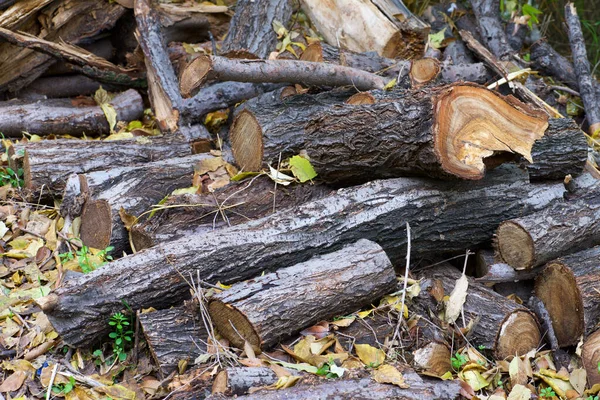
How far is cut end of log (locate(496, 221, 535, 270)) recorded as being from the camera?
145 inches

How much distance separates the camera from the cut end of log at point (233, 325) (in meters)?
3.12

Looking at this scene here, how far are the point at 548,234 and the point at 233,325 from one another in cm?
174

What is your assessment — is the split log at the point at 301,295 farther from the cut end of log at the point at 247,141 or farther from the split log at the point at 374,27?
the split log at the point at 374,27

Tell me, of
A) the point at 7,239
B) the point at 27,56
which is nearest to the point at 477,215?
the point at 7,239

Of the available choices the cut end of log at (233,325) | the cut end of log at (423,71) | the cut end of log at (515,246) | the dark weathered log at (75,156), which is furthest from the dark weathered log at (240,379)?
the cut end of log at (423,71)

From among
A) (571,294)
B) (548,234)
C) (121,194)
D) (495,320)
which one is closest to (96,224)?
(121,194)

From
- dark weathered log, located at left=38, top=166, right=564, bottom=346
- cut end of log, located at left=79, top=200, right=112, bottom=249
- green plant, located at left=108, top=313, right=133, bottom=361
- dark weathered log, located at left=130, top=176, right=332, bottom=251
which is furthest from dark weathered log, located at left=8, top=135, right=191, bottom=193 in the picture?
green plant, located at left=108, top=313, right=133, bottom=361

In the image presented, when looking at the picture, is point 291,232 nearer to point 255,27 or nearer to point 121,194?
point 121,194

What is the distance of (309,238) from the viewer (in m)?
3.58

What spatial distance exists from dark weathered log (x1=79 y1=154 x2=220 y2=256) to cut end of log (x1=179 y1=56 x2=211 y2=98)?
469mm

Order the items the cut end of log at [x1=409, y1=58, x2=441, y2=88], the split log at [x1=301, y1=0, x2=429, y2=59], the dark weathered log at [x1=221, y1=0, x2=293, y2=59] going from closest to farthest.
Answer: the cut end of log at [x1=409, y1=58, x2=441, y2=88] → the dark weathered log at [x1=221, y1=0, x2=293, y2=59] → the split log at [x1=301, y1=0, x2=429, y2=59]

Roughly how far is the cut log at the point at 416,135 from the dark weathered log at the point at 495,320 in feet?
2.11

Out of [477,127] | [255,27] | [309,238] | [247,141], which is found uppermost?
[255,27]

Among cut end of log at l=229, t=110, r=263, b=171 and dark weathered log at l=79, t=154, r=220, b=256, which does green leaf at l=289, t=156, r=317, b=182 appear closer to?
cut end of log at l=229, t=110, r=263, b=171
